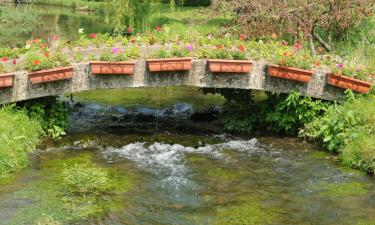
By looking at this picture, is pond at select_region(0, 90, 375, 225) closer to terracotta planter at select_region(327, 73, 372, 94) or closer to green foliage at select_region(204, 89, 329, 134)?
green foliage at select_region(204, 89, 329, 134)

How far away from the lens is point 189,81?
41.7 ft

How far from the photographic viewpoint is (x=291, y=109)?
13000mm

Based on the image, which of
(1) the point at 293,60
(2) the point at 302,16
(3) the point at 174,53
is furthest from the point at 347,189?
(2) the point at 302,16

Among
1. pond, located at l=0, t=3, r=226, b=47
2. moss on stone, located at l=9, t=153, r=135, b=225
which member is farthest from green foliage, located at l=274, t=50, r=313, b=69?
pond, located at l=0, t=3, r=226, b=47

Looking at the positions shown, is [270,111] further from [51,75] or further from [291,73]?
[51,75]

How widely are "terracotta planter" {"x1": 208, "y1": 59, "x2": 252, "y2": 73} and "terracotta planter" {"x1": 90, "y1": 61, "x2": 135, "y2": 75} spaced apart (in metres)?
1.83

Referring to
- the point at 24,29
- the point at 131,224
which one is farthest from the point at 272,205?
the point at 24,29

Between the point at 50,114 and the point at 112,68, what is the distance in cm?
190

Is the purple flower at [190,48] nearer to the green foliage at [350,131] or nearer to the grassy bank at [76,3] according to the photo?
the green foliage at [350,131]

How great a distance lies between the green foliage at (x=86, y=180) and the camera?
9.35 meters

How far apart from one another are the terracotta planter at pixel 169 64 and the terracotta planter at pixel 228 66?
1.82 feet

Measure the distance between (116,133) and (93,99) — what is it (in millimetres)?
3745

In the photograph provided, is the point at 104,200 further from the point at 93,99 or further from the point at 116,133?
the point at 93,99

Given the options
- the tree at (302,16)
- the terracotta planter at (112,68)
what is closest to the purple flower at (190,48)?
the terracotta planter at (112,68)
